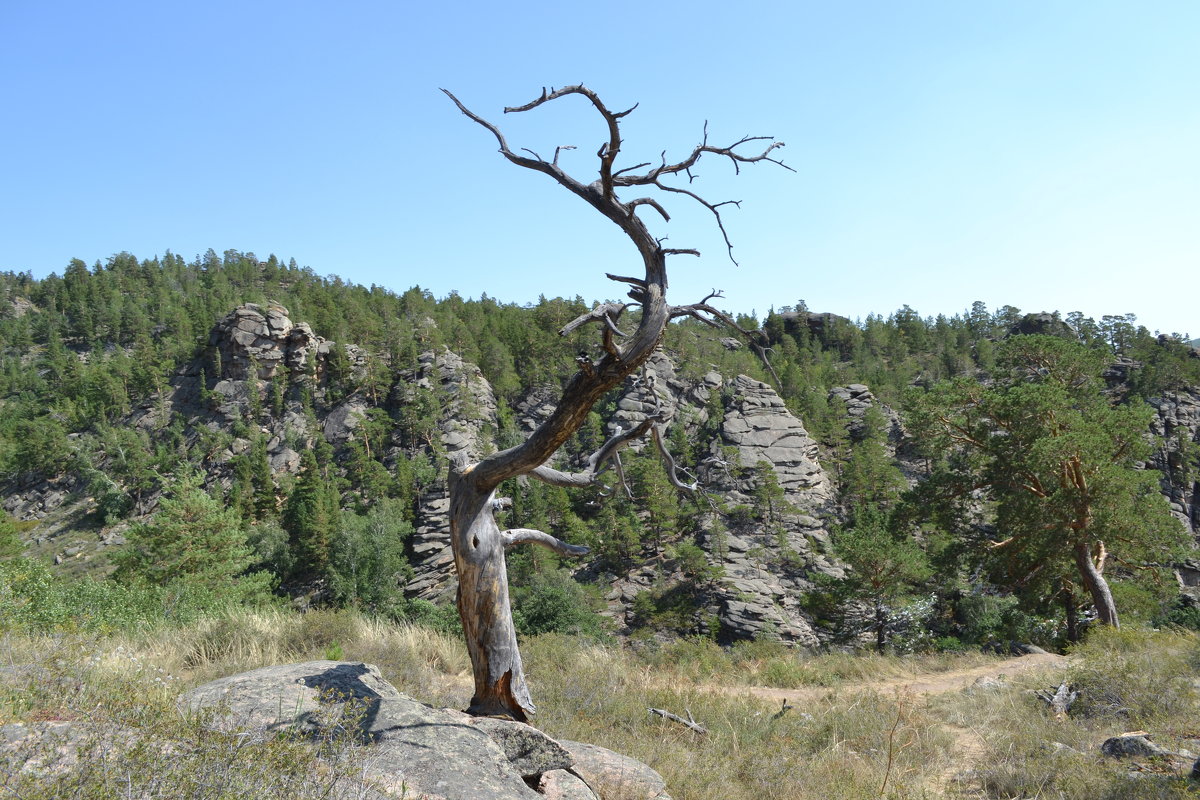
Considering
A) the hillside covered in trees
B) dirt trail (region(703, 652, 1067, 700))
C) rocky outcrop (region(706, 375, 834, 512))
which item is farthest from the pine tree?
rocky outcrop (region(706, 375, 834, 512))

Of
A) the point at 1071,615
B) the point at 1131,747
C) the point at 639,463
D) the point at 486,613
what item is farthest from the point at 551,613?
the point at 1131,747

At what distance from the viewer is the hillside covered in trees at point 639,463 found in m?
15.5

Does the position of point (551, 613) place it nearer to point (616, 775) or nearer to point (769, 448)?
point (616, 775)

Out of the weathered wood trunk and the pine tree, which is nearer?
the weathered wood trunk

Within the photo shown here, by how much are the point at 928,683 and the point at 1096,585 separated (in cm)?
586

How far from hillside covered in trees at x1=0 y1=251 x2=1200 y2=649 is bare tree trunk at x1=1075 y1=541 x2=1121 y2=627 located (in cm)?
5

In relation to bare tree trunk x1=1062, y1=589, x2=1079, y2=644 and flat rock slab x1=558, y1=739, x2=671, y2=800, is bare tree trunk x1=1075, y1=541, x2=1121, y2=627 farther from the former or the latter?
flat rock slab x1=558, y1=739, x2=671, y2=800

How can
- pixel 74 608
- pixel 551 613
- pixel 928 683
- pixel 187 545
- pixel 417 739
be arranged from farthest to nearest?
pixel 551 613 < pixel 187 545 < pixel 928 683 < pixel 74 608 < pixel 417 739

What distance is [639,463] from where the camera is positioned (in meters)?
44.3

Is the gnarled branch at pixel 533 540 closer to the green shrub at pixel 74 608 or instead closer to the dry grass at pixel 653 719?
the dry grass at pixel 653 719

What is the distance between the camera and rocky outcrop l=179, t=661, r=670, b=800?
144 inches

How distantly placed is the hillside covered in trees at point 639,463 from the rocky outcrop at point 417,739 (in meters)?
2.25

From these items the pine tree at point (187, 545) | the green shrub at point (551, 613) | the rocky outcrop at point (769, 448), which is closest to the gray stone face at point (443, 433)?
the green shrub at point (551, 613)

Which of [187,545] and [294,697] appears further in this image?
[187,545]
